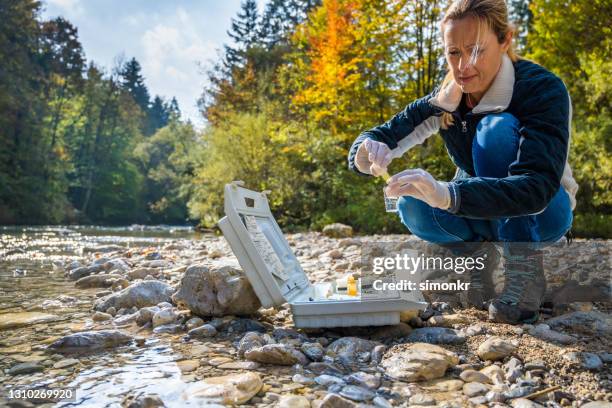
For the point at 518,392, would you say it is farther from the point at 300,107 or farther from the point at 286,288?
the point at 300,107

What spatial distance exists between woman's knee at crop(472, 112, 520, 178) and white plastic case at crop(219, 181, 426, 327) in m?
0.60

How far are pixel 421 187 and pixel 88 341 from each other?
4.63 ft

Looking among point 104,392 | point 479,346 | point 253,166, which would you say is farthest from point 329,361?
point 253,166

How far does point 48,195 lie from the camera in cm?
2105

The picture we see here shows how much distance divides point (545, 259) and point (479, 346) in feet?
2.26

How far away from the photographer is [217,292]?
2141 millimetres

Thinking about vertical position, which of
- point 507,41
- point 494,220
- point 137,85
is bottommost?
point 494,220

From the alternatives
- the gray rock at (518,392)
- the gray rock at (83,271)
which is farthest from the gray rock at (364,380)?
the gray rock at (83,271)

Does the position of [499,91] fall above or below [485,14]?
below

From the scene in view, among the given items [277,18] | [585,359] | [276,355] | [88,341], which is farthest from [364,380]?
[277,18]

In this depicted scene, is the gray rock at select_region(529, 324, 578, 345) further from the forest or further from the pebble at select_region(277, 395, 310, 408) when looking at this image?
the forest

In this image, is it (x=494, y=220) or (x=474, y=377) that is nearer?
(x=474, y=377)

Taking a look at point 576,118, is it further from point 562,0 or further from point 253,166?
point 253,166

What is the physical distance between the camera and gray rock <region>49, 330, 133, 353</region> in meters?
1.74
